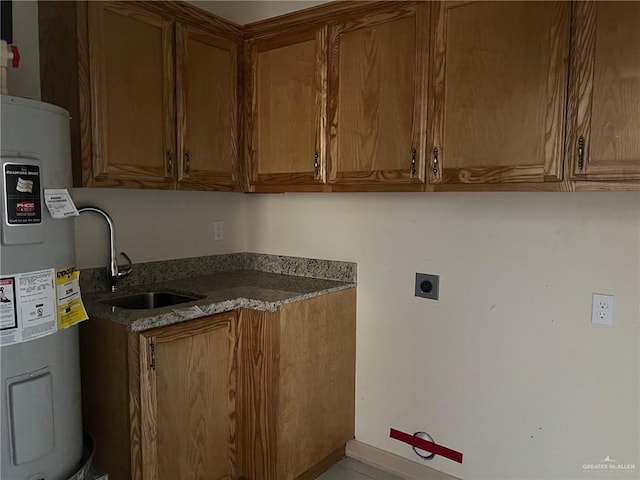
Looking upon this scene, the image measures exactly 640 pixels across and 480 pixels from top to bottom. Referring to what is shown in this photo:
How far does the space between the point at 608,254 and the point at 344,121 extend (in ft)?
3.94

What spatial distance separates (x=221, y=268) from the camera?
2.66 meters

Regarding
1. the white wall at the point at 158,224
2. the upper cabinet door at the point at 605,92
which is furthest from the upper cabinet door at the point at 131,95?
the upper cabinet door at the point at 605,92

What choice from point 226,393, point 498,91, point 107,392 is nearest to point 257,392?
point 226,393

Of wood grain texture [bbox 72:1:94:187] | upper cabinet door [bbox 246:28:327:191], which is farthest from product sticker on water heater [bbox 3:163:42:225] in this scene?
upper cabinet door [bbox 246:28:327:191]

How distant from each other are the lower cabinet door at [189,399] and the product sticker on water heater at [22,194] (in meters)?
0.58

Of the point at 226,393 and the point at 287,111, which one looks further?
the point at 287,111

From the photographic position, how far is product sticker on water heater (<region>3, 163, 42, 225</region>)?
46.1 inches

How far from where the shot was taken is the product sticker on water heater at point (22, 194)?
1172 millimetres

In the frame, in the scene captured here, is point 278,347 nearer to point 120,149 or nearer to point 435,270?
point 435,270

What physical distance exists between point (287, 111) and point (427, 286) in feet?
3.59

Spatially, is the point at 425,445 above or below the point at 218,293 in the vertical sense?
below

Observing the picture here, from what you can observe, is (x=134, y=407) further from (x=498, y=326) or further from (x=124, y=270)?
(x=498, y=326)

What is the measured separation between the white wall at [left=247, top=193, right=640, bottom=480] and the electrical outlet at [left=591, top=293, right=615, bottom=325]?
2 cm

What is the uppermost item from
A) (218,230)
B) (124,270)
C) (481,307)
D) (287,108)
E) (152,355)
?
(287,108)
